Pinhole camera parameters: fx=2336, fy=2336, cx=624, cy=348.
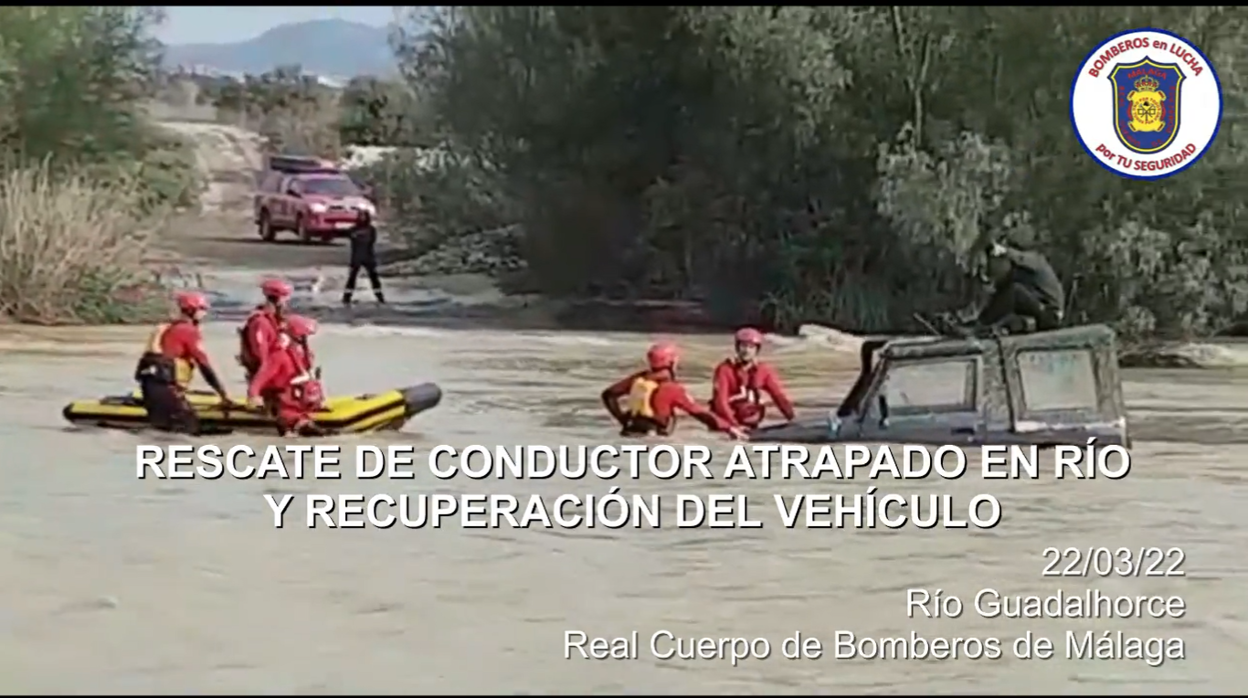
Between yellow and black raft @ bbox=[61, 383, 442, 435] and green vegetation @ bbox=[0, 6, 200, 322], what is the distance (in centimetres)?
21

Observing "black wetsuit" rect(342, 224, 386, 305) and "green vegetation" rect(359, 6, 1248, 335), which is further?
"black wetsuit" rect(342, 224, 386, 305)

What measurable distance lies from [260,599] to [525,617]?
0.36 meters

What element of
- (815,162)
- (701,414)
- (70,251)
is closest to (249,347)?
(70,251)

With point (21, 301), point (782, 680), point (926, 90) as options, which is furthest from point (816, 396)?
point (21, 301)

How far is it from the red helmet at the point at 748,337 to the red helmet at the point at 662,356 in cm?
11

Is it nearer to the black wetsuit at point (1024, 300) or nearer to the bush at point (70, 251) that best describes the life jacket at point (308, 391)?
the bush at point (70, 251)

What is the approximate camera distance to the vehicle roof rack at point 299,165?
3582 mm

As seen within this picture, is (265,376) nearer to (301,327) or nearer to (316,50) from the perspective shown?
(301,327)

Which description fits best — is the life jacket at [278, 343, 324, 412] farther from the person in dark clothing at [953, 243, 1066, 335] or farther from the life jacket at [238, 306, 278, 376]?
the person in dark clothing at [953, 243, 1066, 335]

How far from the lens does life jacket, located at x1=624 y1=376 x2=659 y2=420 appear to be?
12.0 feet

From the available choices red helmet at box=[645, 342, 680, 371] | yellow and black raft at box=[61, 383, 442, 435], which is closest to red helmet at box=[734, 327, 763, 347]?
red helmet at box=[645, 342, 680, 371]

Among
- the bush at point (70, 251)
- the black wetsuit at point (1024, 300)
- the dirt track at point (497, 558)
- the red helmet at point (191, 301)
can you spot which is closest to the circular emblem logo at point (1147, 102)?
the black wetsuit at point (1024, 300)

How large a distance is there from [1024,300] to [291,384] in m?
1.18

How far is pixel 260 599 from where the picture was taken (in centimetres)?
316
